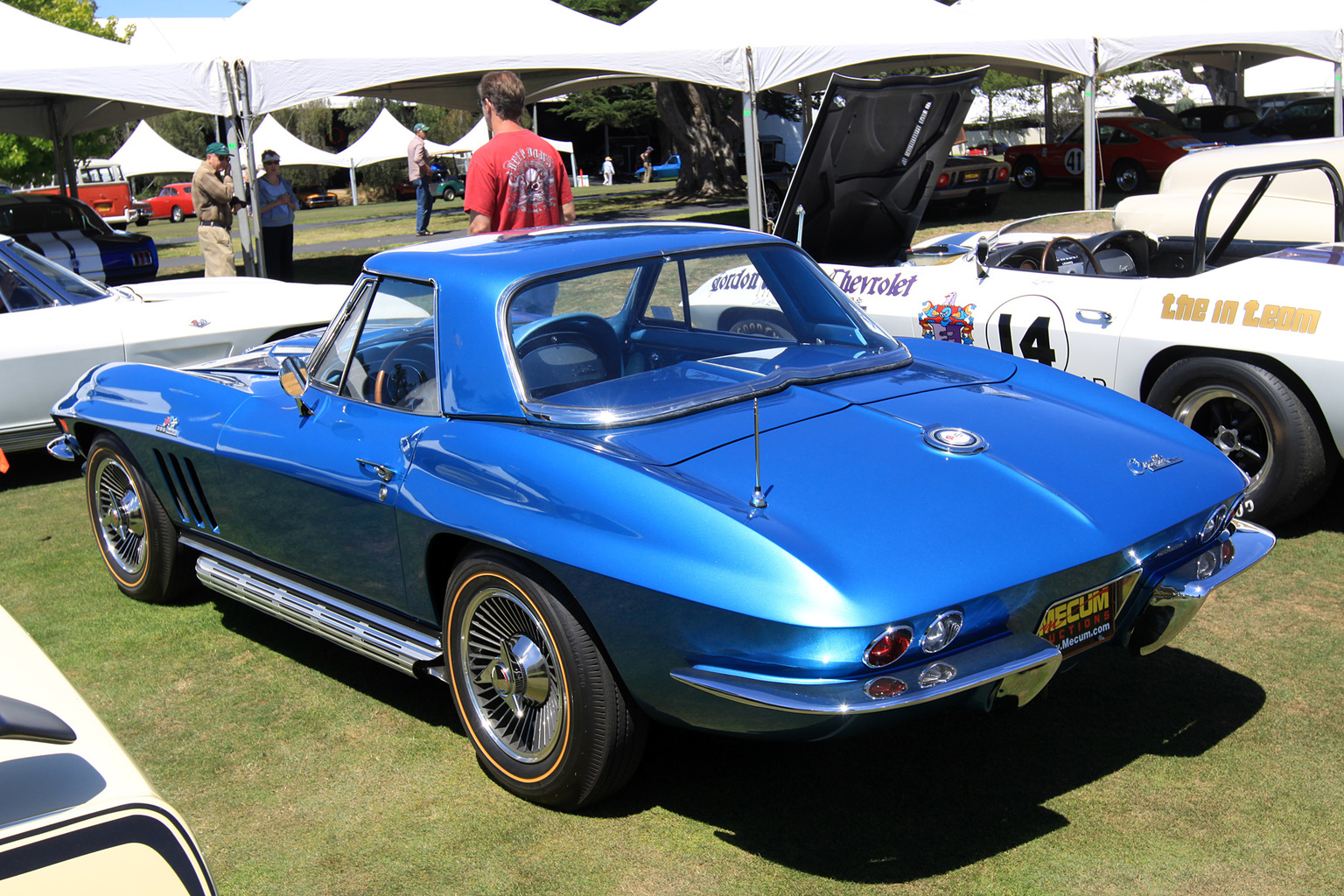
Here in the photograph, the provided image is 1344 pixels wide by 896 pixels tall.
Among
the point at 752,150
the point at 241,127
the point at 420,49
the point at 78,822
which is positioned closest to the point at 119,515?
the point at 78,822

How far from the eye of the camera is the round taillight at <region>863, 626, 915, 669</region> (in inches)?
93.9

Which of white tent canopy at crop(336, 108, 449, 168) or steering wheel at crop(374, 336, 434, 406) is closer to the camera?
steering wheel at crop(374, 336, 434, 406)

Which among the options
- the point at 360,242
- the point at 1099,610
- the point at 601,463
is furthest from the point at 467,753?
the point at 360,242

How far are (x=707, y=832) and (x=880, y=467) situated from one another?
3.38 ft

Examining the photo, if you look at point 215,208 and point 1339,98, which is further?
point 1339,98

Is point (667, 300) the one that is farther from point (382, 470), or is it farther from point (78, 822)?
point (78, 822)

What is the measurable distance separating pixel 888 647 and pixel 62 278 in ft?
20.8

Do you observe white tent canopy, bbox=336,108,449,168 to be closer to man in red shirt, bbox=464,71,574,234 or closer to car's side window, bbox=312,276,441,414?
man in red shirt, bbox=464,71,574,234

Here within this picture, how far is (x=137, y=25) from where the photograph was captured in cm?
3619

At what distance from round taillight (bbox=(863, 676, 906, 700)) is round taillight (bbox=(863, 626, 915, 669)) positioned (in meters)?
0.03

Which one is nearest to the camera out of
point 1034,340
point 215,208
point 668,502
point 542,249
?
point 668,502

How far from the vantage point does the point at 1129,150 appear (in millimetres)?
21906

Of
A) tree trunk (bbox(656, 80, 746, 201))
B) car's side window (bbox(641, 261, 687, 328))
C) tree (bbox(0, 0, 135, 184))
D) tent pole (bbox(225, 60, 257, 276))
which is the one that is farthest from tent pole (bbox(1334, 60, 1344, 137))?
tree (bbox(0, 0, 135, 184))

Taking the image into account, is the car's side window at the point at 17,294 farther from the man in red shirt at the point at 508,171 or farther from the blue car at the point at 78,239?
the blue car at the point at 78,239
